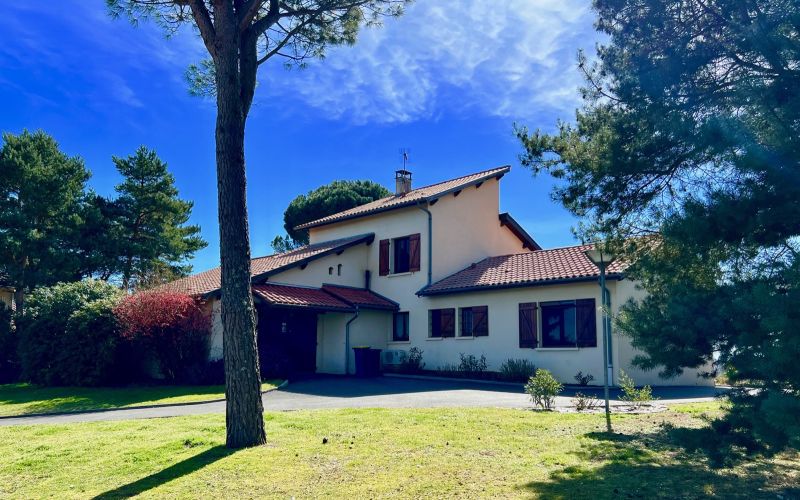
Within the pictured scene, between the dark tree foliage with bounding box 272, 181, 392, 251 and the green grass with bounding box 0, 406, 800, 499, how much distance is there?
30.4 metres

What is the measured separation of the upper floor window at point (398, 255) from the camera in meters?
24.1

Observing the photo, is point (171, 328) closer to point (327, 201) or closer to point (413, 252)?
point (413, 252)

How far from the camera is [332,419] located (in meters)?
10.1

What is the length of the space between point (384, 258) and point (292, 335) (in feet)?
16.8

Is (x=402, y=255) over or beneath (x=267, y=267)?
over

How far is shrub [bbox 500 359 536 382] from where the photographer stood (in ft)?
63.3

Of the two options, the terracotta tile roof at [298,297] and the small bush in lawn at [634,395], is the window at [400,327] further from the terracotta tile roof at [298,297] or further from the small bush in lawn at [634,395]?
the small bush in lawn at [634,395]

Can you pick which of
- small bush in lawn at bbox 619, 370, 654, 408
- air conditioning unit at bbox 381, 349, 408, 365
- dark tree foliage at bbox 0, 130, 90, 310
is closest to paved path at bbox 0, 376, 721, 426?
small bush in lawn at bbox 619, 370, 654, 408

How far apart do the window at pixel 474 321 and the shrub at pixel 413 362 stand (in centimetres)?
193

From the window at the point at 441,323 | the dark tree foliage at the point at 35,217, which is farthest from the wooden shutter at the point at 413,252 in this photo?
the dark tree foliage at the point at 35,217

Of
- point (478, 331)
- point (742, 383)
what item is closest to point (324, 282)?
point (478, 331)

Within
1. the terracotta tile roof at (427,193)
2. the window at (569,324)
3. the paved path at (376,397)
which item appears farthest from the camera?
the terracotta tile roof at (427,193)

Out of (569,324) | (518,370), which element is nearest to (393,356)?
(518,370)

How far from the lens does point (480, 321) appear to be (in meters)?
21.6
